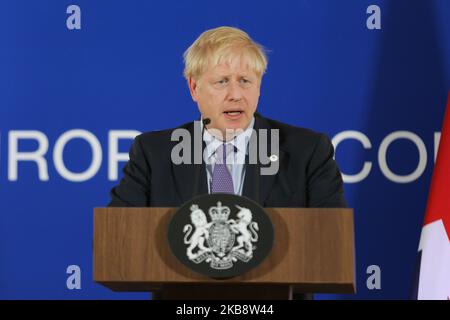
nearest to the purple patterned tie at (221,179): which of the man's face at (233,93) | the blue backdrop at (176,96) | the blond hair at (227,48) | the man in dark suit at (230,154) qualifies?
the man in dark suit at (230,154)

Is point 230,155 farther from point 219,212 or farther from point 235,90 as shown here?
point 219,212

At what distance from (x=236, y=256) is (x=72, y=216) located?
1.88 metres

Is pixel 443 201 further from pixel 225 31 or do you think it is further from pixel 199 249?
pixel 199 249

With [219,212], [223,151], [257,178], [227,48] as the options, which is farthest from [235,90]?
[219,212]

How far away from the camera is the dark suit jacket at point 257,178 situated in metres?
2.75

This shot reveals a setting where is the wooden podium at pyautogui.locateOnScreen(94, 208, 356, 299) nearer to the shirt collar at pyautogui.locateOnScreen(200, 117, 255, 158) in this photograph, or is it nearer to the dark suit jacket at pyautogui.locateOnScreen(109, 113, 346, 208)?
the dark suit jacket at pyautogui.locateOnScreen(109, 113, 346, 208)

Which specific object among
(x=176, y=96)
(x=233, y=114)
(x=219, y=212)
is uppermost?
(x=176, y=96)

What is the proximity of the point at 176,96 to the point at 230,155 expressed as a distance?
1207 millimetres

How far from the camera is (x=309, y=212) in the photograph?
7.43ft

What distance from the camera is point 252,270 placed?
2221mm

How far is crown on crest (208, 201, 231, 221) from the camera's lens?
7.28 ft

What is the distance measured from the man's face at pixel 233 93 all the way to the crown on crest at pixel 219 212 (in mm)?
751
